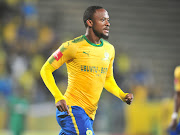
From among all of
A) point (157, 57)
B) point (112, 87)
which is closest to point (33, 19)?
point (157, 57)

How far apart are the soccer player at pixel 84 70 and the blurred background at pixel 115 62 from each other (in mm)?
5606

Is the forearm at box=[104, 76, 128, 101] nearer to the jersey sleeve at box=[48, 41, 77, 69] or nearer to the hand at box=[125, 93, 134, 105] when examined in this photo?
the hand at box=[125, 93, 134, 105]

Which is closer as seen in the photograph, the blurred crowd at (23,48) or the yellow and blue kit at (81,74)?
the yellow and blue kit at (81,74)

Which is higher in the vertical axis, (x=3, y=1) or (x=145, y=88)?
(x=3, y=1)

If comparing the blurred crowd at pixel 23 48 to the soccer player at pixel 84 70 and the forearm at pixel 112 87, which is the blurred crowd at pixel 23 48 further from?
the soccer player at pixel 84 70

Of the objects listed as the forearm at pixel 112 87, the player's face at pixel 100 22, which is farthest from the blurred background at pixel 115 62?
the player's face at pixel 100 22

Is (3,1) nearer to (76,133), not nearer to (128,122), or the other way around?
(128,122)

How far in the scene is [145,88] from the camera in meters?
13.0

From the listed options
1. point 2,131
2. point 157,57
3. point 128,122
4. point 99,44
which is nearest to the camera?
point 99,44

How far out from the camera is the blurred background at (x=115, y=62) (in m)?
11.3

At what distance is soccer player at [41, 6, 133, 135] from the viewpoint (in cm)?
425

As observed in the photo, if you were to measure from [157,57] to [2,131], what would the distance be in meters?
8.47

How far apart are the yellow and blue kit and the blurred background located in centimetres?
560

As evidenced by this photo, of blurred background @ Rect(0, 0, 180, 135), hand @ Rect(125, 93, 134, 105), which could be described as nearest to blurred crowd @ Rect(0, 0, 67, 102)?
blurred background @ Rect(0, 0, 180, 135)
